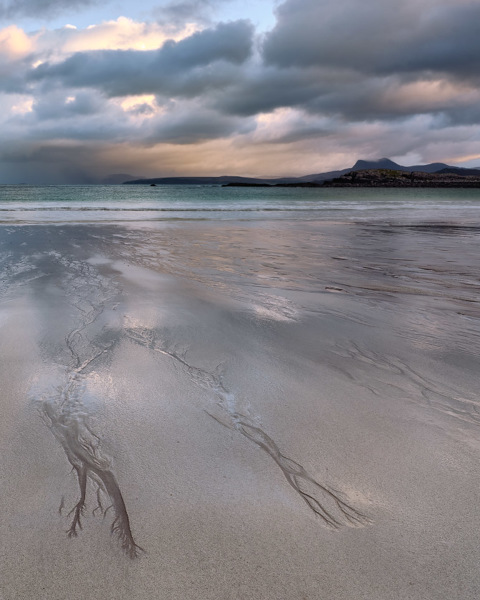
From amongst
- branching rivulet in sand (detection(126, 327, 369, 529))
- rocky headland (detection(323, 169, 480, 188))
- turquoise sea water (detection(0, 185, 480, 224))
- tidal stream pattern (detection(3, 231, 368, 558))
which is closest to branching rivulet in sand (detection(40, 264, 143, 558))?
tidal stream pattern (detection(3, 231, 368, 558))

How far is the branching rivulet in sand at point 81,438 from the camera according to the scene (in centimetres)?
165

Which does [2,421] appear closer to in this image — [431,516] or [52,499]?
[52,499]

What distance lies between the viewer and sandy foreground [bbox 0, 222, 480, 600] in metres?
1.47

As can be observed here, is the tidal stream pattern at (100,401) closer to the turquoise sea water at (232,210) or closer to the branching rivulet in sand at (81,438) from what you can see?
the branching rivulet in sand at (81,438)

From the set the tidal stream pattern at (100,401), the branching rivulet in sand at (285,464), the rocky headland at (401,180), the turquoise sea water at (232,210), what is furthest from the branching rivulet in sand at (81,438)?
the rocky headland at (401,180)

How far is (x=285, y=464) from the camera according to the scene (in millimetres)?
2004

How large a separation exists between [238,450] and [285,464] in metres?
0.26

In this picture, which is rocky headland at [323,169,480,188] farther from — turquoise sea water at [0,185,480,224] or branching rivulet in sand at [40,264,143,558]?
branching rivulet in sand at [40,264,143,558]

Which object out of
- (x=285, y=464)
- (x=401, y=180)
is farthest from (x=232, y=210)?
(x=401, y=180)

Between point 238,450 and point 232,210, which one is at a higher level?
point 232,210

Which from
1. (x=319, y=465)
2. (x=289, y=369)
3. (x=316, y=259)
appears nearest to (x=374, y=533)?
(x=319, y=465)

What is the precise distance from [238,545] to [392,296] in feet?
15.0

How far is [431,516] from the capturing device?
1.69 m

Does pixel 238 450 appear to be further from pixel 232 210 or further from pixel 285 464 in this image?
pixel 232 210
